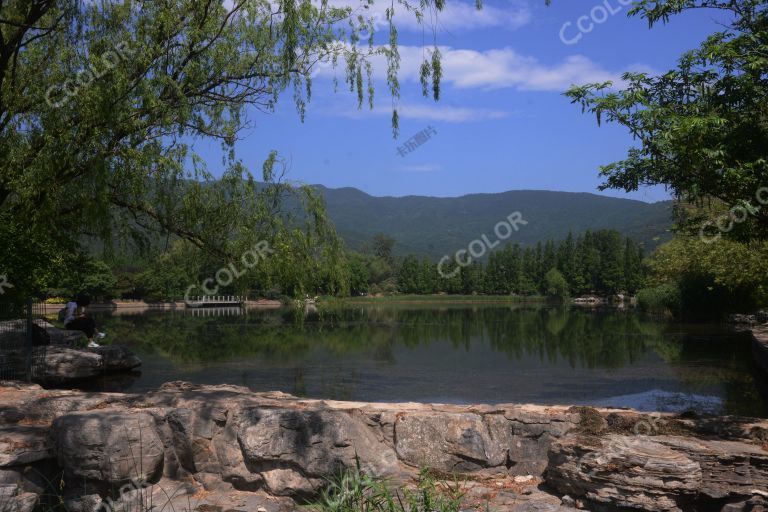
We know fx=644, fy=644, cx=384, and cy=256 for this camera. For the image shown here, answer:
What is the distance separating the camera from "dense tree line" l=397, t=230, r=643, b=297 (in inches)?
3078

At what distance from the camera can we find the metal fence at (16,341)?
34.2 ft

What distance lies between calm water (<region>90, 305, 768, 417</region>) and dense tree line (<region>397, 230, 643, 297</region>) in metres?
51.5

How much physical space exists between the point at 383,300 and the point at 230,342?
61.6 metres

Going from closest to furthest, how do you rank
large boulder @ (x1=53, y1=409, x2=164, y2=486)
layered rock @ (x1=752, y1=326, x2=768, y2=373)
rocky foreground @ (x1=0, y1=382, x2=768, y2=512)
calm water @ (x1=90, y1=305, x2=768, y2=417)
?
rocky foreground @ (x1=0, y1=382, x2=768, y2=512), large boulder @ (x1=53, y1=409, x2=164, y2=486), calm water @ (x1=90, y1=305, x2=768, y2=417), layered rock @ (x1=752, y1=326, x2=768, y2=373)

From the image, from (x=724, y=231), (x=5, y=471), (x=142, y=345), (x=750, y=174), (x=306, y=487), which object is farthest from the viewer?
(x=142, y=345)

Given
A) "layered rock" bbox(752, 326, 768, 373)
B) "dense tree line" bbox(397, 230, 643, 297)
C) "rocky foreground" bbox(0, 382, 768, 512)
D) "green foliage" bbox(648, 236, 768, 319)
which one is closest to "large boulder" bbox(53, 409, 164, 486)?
"rocky foreground" bbox(0, 382, 768, 512)

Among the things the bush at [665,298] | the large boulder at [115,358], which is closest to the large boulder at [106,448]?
the large boulder at [115,358]

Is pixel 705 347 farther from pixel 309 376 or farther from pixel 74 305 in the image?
pixel 74 305

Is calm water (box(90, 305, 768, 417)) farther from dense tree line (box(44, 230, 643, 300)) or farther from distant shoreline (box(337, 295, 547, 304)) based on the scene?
distant shoreline (box(337, 295, 547, 304))

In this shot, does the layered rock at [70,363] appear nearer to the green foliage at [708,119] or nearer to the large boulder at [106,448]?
the large boulder at [106,448]

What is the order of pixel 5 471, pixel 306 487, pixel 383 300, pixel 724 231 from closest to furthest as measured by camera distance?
pixel 5 471
pixel 306 487
pixel 724 231
pixel 383 300

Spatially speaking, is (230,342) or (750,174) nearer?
(750,174)

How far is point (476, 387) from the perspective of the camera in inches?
546

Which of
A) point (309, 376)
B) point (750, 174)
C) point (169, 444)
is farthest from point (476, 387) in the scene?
point (169, 444)
